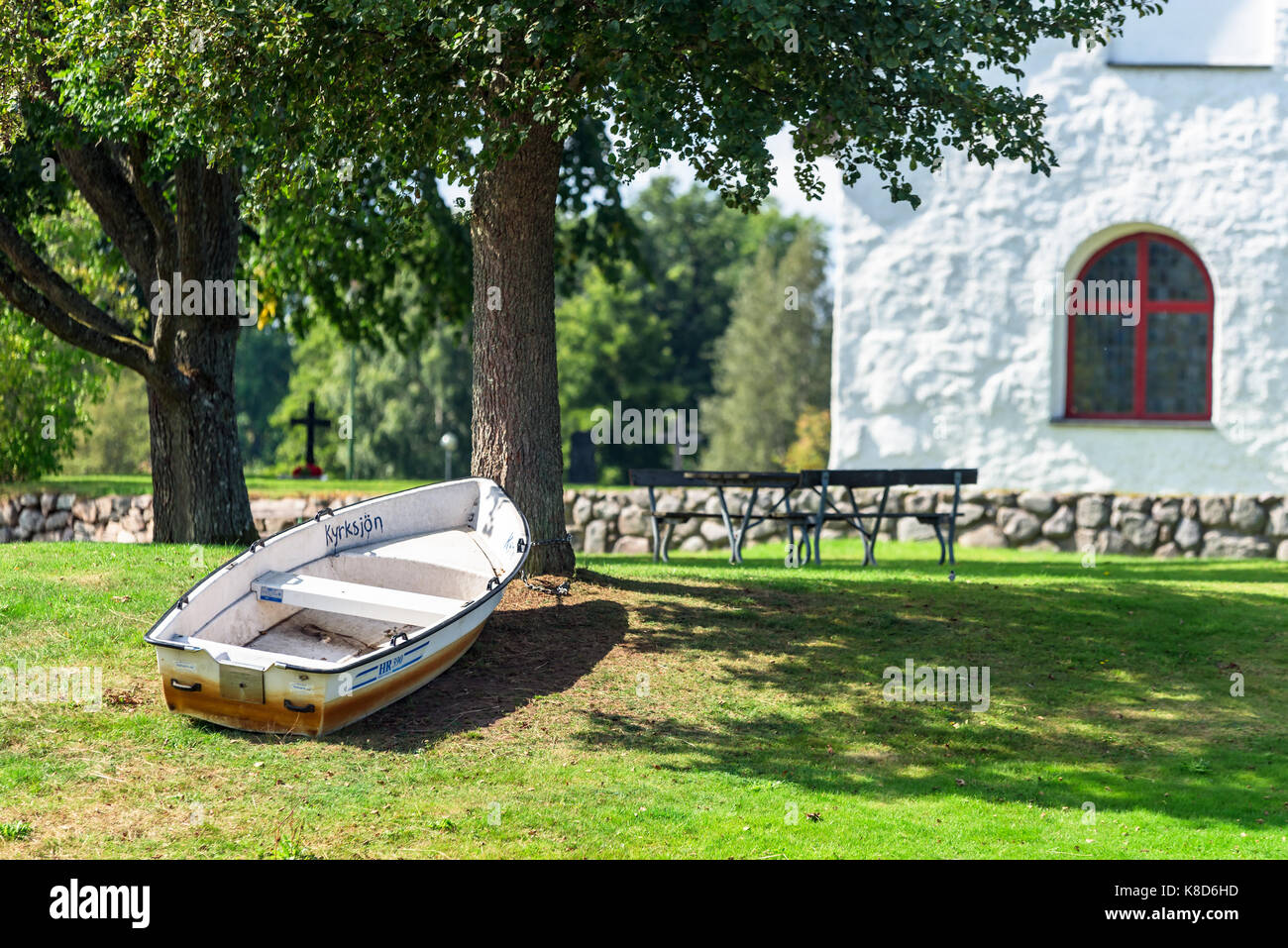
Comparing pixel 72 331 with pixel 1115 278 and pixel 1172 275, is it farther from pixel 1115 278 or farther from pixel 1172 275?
pixel 1172 275

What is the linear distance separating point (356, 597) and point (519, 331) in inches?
101

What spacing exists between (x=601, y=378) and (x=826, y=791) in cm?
4954

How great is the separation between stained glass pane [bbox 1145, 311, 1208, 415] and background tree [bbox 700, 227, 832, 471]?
125ft

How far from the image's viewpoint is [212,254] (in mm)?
12695

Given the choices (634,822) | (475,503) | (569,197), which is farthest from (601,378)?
(634,822)

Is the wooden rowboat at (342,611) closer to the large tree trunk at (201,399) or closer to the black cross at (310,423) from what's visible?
the large tree trunk at (201,399)

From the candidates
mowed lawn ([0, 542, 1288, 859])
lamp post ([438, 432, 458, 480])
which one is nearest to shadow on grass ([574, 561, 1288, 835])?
mowed lawn ([0, 542, 1288, 859])

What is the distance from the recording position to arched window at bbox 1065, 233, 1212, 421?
16.5 meters

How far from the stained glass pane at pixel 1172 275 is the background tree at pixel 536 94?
270 inches

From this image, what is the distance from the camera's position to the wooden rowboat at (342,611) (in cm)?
717

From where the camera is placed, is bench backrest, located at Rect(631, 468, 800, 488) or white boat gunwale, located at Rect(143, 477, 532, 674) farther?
bench backrest, located at Rect(631, 468, 800, 488)

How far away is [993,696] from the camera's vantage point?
8.31 meters

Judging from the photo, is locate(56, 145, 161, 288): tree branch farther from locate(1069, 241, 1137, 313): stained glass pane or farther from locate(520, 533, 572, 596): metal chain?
locate(1069, 241, 1137, 313): stained glass pane
